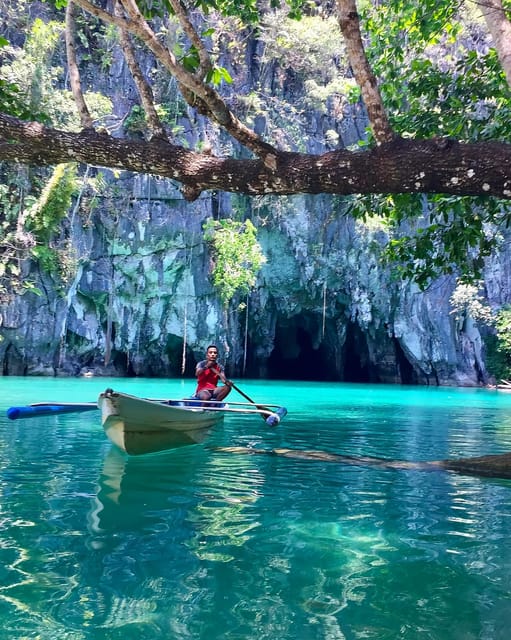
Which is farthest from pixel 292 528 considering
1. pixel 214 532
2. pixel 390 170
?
pixel 390 170

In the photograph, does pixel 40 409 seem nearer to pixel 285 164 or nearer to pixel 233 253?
pixel 285 164

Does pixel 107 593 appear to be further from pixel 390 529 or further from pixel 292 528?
pixel 390 529

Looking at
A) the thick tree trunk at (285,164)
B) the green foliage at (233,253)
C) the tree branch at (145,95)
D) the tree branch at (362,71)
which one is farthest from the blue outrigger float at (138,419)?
the green foliage at (233,253)

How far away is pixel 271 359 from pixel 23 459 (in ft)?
84.8

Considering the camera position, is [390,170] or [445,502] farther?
[445,502]

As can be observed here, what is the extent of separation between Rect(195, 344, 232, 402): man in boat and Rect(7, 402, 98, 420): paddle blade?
7.77 feet

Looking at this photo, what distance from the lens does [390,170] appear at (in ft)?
10.6

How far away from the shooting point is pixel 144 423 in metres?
5.46

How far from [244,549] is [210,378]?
543 centimetres

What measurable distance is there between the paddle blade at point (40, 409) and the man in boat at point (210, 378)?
237cm

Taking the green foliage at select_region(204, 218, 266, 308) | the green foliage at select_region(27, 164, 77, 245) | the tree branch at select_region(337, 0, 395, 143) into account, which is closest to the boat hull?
the tree branch at select_region(337, 0, 395, 143)

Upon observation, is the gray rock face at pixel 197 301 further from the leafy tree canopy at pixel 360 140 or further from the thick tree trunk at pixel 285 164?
the thick tree trunk at pixel 285 164

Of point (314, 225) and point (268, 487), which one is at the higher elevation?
point (314, 225)

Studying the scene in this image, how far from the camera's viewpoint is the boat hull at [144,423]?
5.11m
